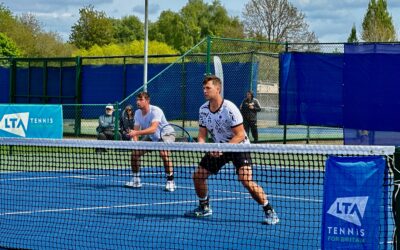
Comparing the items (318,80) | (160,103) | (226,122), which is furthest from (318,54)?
(226,122)

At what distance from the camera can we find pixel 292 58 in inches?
732

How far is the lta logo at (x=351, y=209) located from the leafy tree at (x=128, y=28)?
85.9 metres

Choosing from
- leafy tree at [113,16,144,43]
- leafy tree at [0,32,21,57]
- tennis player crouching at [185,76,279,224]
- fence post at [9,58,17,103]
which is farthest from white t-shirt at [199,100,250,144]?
leafy tree at [113,16,144,43]

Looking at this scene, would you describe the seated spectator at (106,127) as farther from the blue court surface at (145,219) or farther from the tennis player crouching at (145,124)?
the tennis player crouching at (145,124)

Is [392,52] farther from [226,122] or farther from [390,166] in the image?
[390,166]

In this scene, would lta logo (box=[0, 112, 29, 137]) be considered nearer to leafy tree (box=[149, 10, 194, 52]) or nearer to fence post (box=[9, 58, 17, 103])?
fence post (box=[9, 58, 17, 103])

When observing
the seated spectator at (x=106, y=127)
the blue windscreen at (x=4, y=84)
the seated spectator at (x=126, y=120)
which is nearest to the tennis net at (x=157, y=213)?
the seated spectator at (x=126, y=120)

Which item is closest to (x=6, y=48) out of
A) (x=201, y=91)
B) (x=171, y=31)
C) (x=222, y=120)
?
(x=201, y=91)

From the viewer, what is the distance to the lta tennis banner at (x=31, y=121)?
56.6 ft

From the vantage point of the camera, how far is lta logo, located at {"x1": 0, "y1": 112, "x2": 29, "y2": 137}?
56.6 ft

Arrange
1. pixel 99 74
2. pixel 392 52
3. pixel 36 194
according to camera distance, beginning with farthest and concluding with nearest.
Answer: pixel 99 74 → pixel 392 52 → pixel 36 194

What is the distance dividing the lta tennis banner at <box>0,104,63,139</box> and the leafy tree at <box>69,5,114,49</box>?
5097 centimetres

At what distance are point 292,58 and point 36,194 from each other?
27.3ft

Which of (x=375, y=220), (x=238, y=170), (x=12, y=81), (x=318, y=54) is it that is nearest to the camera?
(x=375, y=220)
